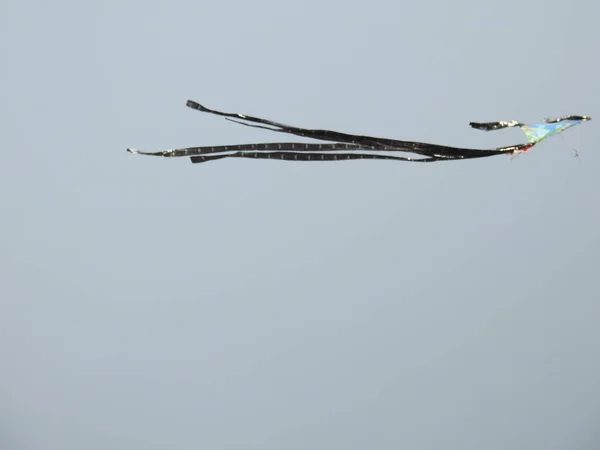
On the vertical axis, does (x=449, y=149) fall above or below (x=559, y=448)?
above

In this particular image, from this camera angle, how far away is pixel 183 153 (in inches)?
170

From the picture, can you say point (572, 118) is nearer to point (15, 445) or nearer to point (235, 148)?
point (235, 148)

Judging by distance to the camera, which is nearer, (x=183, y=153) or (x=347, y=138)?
(x=347, y=138)

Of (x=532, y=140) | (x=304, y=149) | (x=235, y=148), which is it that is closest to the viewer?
(x=235, y=148)

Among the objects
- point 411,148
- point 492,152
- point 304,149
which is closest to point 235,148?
point 304,149

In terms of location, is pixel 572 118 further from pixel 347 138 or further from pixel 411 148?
pixel 347 138

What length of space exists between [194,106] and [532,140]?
2204 millimetres

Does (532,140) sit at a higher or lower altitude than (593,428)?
higher

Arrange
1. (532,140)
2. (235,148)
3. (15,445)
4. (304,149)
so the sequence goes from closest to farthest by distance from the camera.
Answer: (235,148)
(304,149)
(532,140)
(15,445)

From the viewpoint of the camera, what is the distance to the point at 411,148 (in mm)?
3982

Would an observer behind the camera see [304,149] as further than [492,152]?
Yes

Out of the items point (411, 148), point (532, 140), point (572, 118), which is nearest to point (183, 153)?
point (411, 148)

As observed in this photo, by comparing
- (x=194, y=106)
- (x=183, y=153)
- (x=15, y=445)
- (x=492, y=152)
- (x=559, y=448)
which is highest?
(x=194, y=106)

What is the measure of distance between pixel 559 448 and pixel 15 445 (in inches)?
630
